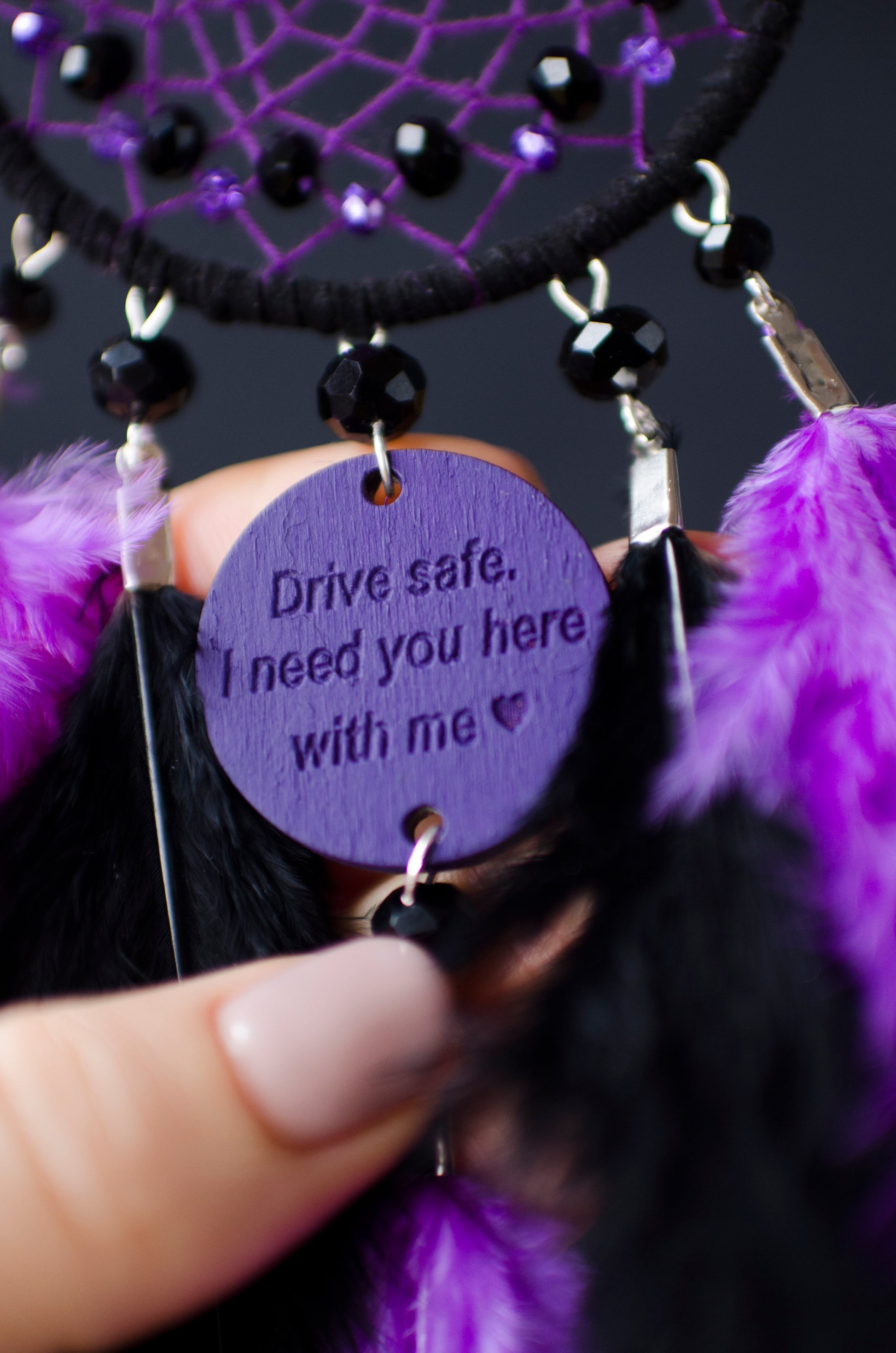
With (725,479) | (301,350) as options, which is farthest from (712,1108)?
(301,350)

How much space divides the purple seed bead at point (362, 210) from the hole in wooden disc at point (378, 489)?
186 mm

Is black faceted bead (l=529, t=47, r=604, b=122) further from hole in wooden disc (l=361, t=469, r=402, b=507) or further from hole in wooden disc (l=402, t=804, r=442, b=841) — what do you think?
hole in wooden disc (l=402, t=804, r=442, b=841)

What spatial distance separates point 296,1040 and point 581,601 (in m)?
0.22

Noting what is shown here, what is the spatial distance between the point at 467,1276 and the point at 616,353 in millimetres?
413

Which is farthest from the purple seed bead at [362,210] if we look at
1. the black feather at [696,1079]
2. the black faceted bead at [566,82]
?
Answer: the black feather at [696,1079]

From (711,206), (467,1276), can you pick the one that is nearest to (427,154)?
(711,206)

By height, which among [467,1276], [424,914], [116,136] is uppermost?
[116,136]

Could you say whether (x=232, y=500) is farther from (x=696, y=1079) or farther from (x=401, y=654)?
(x=696, y=1079)

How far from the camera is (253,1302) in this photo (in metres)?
0.44

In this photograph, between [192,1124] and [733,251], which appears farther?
[733,251]

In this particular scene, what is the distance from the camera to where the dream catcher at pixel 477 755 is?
1.18 ft

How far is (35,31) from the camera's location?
2.03ft

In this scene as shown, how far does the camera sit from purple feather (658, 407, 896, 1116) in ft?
1.25

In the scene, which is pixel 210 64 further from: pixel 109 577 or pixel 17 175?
pixel 109 577
